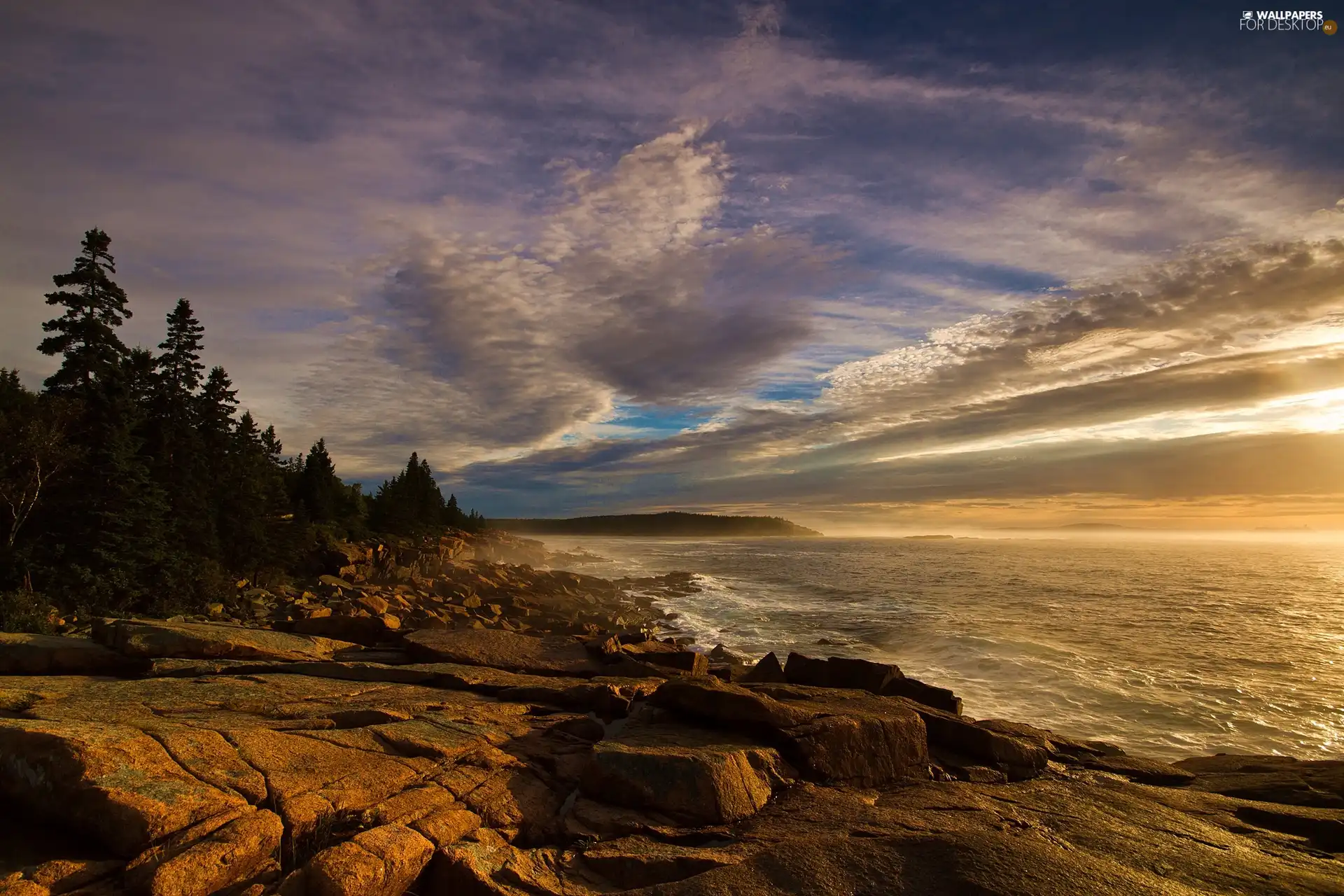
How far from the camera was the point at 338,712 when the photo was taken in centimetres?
934

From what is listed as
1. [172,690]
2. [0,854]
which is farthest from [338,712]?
[0,854]

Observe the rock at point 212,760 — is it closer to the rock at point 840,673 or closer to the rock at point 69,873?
the rock at point 69,873

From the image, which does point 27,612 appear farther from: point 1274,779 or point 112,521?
point 1274,779

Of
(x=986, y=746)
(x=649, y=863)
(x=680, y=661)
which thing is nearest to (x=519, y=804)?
(x=649, y=863)

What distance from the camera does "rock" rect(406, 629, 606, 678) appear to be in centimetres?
1424

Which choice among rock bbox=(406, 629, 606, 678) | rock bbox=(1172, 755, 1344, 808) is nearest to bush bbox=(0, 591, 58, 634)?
rock bbox=(406, 629, 606, 678)

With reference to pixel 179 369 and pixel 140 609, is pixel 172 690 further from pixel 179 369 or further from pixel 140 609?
pixel 179 369

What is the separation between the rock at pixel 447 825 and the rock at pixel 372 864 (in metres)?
0.14

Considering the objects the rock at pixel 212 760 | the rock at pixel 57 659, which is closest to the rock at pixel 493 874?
the rock at pixel 212 760

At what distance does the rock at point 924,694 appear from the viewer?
45.2ft

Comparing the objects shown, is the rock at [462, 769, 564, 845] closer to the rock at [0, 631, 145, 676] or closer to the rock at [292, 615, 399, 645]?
the rock at [0, 631, 145, 676]

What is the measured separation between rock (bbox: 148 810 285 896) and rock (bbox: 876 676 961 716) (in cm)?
1154

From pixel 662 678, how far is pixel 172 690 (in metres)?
8.99

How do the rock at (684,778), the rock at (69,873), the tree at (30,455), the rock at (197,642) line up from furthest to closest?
1. the tree at (30,455)
2. the rock at (197,642)
3. the rock at (684,778)
4. the rock at (69,873)
